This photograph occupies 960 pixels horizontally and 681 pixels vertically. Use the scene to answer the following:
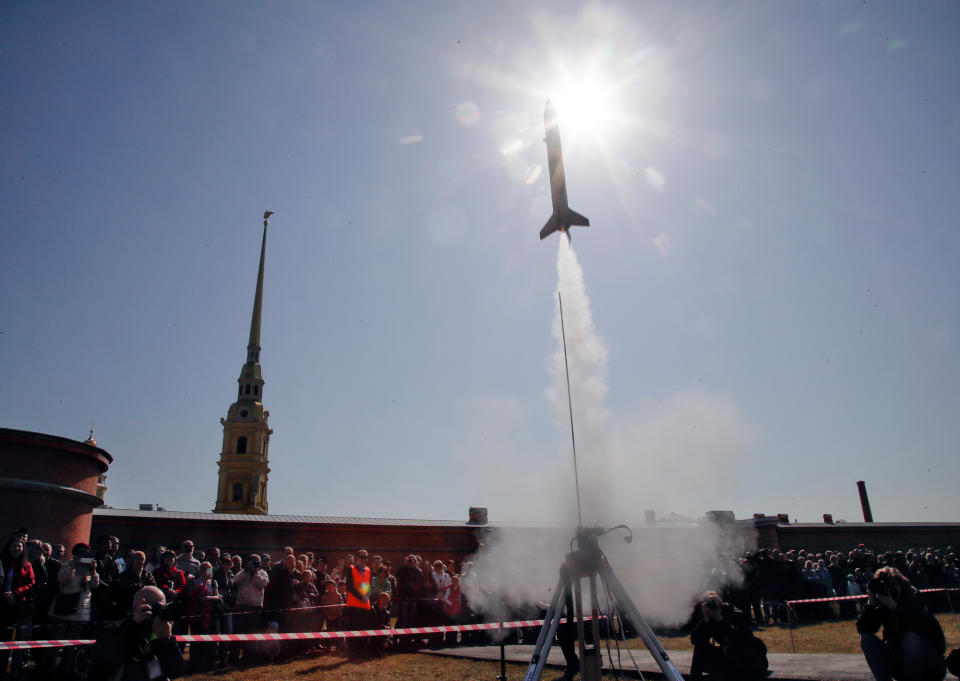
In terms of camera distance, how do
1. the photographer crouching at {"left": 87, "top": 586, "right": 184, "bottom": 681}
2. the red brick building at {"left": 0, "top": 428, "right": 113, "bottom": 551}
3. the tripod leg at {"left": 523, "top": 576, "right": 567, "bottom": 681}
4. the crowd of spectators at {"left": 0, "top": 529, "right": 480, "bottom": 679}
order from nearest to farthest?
the photographer crouching at {"left": 87, "top": 586, "right": 184, "bottom": 681}, the tripod leg at {"left": 523, "top": 576, "right": 567, "bottom": 681}, the crowd of spectators at {"left": 0, "top": 529, "right": 480, "bottom": 679}, the red brick building at {"left": 0, "top": 428, "right": 113, "bottom": 551}

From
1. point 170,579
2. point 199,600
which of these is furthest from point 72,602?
point 199,600

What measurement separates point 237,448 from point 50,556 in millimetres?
66885

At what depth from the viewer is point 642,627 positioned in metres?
7.65

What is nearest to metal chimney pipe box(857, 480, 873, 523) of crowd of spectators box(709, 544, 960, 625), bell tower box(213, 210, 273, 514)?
crowd of spectators box(709, 544, 960, 625)

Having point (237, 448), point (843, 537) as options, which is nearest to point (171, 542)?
point (843, 537)

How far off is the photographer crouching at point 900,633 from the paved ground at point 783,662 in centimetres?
177

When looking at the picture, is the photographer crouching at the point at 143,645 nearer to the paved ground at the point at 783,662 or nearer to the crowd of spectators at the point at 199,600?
the crowd of spectators at the point at 199,600

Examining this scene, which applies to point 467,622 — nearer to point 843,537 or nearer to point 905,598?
point 905,598

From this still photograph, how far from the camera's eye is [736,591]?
17.1m

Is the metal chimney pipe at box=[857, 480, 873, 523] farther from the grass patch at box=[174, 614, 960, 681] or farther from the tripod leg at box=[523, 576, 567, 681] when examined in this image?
the tripod leg at box=[523, 576, 567, 681]

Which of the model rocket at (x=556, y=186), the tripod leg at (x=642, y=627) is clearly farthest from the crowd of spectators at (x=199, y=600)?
the model rocket at (x=556, y=186)

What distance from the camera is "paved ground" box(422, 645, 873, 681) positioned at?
892cm

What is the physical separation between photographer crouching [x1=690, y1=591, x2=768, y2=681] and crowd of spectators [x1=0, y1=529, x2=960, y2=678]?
2.64 meters

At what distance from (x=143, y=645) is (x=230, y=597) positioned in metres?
8.25
